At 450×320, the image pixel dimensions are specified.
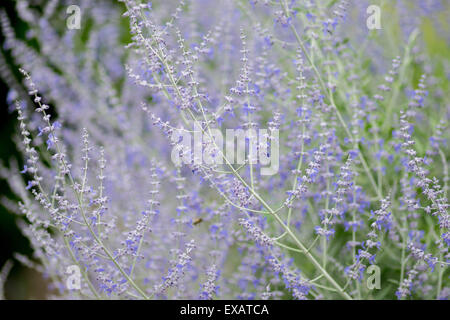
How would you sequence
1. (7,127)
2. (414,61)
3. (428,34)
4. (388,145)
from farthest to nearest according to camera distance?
(7,127), (428,34), (414,61), (388,145)

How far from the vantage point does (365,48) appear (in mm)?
2211

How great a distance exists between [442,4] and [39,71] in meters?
1.92

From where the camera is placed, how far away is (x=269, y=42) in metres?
1.55

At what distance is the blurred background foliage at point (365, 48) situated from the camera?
2.15 m

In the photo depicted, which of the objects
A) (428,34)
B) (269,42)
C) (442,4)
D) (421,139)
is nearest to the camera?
(269,42)

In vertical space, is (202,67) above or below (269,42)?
below

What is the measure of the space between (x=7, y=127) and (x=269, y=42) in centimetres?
240

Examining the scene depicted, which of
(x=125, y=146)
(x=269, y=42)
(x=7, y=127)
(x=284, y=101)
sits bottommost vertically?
(x=7, y=127)

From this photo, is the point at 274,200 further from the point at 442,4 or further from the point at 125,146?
the point at 442,4

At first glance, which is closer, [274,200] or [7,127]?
[274,200]

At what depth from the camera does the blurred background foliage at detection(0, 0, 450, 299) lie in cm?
215
